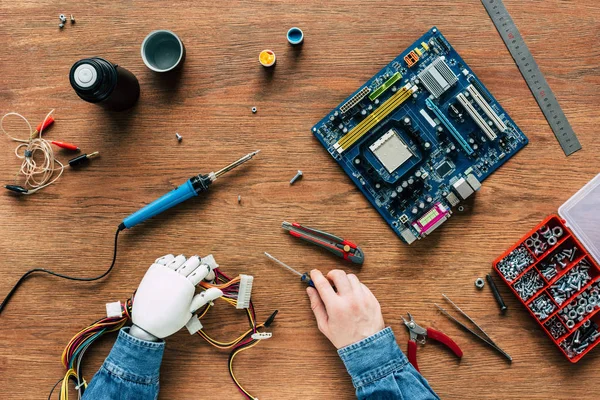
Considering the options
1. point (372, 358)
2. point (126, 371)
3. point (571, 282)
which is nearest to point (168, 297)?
point (126, 371)

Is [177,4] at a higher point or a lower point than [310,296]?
higher

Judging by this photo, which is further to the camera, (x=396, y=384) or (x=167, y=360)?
(x=167, y=360)

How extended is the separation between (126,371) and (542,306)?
139 centimetres

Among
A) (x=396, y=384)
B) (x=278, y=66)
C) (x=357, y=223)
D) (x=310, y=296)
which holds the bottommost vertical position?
(x=396, y=384)

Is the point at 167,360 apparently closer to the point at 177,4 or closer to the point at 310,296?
the point at 310,296

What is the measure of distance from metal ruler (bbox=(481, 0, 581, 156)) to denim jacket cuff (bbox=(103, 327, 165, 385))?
5.02 feet

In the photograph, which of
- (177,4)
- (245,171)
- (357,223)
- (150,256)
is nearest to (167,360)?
(150,256)

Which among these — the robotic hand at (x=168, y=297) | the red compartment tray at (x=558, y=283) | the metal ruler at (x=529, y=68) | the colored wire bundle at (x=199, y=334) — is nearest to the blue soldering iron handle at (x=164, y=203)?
the robotic hand at (x=168, y=297)

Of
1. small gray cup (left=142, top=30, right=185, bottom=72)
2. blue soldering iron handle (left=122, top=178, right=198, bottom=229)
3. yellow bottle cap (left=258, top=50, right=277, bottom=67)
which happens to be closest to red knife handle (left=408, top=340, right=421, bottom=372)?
blue soldering iron handle (left=122, top=178, right=198, bottom=229)

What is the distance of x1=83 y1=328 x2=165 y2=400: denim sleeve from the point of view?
4.55 ft

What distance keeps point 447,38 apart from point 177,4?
95 cm

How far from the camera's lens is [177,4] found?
1543 mm

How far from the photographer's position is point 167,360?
1.52 m

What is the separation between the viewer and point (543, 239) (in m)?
1.51
